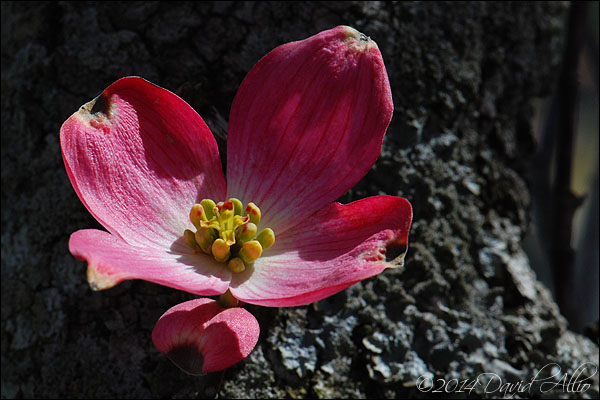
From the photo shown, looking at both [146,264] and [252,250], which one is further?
[252,250]

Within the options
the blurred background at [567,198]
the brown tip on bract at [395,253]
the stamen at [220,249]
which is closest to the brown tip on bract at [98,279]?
the stamen at [220,249]

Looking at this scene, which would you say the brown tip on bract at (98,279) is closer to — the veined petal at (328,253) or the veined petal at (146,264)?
the veined petal at (146,264)

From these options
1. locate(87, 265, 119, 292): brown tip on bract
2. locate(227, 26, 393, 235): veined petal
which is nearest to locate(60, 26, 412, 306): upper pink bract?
locate(227, 26, 393, 235): veined petal

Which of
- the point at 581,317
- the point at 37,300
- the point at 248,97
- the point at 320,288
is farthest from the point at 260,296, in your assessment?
the point at 581,317

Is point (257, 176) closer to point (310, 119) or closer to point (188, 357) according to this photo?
point (310, 119)

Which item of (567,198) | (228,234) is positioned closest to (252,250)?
(228,234)

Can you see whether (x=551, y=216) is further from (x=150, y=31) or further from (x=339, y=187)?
(x=150, y=31)
